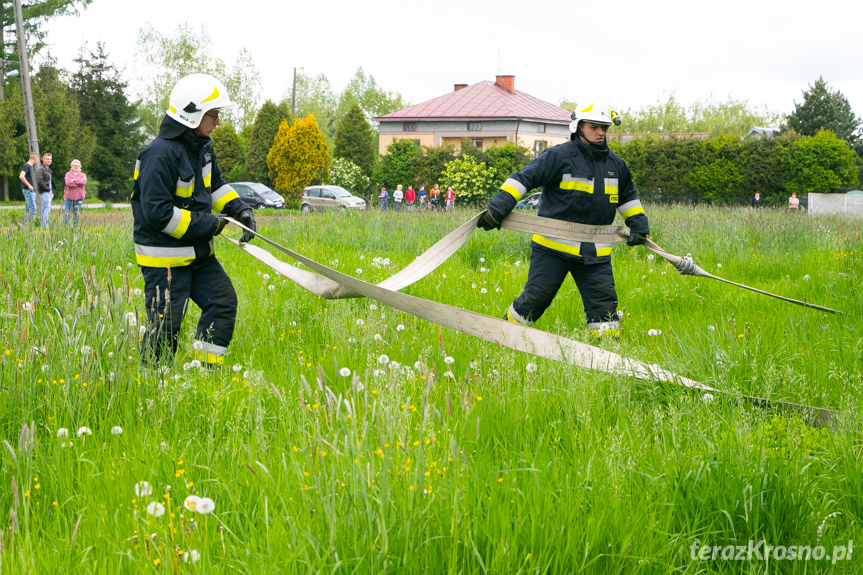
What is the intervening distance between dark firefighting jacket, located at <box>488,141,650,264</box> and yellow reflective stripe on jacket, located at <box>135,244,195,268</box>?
84.8 inches

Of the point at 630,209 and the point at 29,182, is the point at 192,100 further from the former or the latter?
the point at 29,182

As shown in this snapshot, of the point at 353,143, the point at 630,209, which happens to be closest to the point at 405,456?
the point at 630,209

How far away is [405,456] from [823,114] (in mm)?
63715

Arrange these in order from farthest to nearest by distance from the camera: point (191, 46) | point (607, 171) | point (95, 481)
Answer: point (191, 46) < point (607, 171) < point (95, 481)

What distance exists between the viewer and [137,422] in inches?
123

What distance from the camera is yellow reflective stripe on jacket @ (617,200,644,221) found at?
17.4 ft

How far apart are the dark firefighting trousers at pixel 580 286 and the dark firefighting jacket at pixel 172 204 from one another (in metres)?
2.27

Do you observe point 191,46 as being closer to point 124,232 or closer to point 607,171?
point 124,232

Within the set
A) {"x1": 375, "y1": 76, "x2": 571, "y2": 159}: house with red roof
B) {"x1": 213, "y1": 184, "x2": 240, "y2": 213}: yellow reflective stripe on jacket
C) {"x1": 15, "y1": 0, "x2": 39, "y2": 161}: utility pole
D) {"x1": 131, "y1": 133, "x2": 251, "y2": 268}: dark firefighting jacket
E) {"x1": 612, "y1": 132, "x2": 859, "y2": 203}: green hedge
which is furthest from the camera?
{"x1": 375, "y1": 76, "x2": 571, "y2": 159}: house with red roof

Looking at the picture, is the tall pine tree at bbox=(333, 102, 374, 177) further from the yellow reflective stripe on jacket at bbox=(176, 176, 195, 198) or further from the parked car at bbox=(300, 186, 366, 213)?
the yellow reflective stripe on jacket at bbox=(176, 176, 195, 198)

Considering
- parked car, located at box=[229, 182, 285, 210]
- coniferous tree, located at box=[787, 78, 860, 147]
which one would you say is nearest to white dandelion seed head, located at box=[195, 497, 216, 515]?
parked car, located at box=[229, 182, 285, 210]

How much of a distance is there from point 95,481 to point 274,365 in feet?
5.41

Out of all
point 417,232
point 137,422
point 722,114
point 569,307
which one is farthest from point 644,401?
point 722,114

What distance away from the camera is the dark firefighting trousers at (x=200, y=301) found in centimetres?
417
